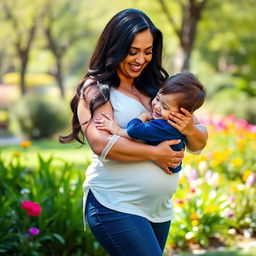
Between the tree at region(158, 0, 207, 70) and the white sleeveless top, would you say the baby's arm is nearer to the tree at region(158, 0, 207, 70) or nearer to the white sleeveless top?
the white sleeveless top

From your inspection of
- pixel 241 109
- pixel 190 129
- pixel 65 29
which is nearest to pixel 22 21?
pixel 65 29

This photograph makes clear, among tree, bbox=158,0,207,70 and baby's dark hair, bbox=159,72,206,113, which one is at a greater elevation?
baby's dark hair, bbox=159,72,206,113

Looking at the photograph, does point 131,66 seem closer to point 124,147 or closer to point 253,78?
point 124,147

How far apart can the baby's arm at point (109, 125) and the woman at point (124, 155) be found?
24 mm

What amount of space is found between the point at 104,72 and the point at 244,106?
1641 cm

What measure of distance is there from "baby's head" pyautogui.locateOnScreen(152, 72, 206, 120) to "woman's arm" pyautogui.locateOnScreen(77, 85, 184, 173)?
0.52 feet

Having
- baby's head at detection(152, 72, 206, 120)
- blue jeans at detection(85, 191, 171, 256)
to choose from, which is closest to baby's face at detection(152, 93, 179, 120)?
baby's head at detection(152, 72, 206, 120)

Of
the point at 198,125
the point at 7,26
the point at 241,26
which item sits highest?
the point at 198,125

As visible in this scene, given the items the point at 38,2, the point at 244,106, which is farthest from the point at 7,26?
the point at 244,106

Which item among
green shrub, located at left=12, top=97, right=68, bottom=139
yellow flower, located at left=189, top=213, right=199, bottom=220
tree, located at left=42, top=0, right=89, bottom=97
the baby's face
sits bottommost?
tree, located at left=42, top=0, right=89, bottom=97

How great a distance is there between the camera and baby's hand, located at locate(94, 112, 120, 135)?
9.13 feet

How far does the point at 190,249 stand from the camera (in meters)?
5.73

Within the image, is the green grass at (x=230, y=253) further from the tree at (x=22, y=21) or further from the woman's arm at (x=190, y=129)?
the tree at (x=22, y=21)

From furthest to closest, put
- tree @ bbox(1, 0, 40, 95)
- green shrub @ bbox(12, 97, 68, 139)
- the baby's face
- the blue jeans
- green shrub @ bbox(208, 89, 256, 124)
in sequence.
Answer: tree @ bbox(1, 0, 40, 95), green shrub @ bbox(208, 89, 256, 124), green shrub @ bbox(12, 97, 68, 139), the baby's face, the blue jeans
